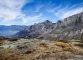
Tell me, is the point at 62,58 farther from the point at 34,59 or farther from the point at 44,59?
the point at 34,59

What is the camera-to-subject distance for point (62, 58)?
66.9 feet

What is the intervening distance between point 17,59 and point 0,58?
8.07 feet

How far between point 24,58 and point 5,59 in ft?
8.86

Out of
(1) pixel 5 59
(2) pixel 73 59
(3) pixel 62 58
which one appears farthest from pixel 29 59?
(2) pixel 73 59

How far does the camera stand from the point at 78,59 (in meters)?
19.9

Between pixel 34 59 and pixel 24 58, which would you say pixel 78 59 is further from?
pixel 24 58

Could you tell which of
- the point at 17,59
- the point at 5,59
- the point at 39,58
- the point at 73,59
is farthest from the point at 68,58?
the point at 5,59

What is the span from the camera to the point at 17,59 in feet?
64.7

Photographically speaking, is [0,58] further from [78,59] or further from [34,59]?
[78,59]

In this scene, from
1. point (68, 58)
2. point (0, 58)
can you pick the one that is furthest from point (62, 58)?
point (0, 58)

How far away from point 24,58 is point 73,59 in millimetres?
7115

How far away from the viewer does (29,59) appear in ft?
65.1

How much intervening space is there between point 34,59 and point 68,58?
5.06 meters

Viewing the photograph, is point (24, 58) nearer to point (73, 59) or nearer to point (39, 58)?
point (39, 58)
